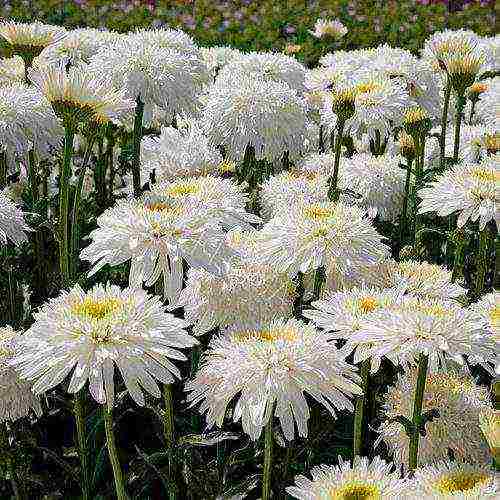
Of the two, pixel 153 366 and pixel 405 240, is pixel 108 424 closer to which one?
pixel 153 366

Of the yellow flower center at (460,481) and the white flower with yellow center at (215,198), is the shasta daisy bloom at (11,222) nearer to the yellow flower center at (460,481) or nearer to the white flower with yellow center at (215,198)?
the white flower with yellow center at (215,198)

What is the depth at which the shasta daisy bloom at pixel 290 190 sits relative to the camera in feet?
9.93

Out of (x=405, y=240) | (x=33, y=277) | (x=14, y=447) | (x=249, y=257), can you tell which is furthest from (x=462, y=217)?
(x=33, y=277)

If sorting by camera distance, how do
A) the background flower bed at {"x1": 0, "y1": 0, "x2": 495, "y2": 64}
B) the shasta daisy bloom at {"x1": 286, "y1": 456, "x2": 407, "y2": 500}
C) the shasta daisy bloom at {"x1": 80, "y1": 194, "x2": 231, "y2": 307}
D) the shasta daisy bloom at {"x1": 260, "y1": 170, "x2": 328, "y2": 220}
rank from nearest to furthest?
A: the shasta daisy bloom at {"x1": 286, "y1": 456, "x2": 407, "y2": 500}, the shasta daisy bloom at {"x1": 80, "y1": 194, "x2": 231, "y2": 307}, the shasta daisy bloom at {"x1": 260, "y1": 170, "x2": 328, "y2": 220}, the background flower bed at {"x1": 0, "y1": 0, "x2": 495, "y2": 64}

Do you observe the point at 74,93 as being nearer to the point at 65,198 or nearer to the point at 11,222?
the point at 65,198

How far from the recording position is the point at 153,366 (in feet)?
5.97

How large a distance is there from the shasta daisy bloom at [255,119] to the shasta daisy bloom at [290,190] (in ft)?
0.40

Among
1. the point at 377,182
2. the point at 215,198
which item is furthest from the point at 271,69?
the point at 215,198

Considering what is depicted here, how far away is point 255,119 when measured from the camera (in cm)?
320

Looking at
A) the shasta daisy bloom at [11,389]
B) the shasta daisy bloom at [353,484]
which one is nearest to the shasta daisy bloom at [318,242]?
the shasta daisy bloom at [353,484]

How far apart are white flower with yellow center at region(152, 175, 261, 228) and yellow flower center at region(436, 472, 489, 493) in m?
0.82

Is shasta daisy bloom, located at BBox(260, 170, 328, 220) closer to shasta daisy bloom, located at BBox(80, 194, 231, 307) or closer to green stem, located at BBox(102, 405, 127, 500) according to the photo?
shasta daisy bloom, located at BBox(80, 194, 231, 307)

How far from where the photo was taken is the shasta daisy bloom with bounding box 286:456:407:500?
1709mm

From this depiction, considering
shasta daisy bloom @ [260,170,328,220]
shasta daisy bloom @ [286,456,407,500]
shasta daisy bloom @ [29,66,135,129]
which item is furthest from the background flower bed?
shasta daisy bloom @ [286,456,407,500]
